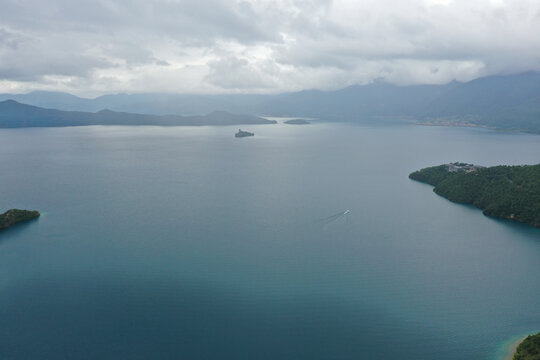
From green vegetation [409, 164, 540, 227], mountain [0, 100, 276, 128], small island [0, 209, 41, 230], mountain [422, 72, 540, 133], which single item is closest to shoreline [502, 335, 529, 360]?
green vegetation [409, 164, 540, 227]

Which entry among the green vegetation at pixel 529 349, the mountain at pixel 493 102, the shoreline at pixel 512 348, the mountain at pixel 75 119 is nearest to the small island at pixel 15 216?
the shoreline at pixel 512 348

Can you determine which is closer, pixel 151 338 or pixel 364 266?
pixel 151 338

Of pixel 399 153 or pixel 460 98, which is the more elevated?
pixel 460 98

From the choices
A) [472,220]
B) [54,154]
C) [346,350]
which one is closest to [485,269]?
[472,220]

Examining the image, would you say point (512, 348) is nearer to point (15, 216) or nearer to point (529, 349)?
point (529, 349)

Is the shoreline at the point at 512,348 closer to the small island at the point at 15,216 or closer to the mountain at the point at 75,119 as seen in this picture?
the small island at the point at 15,216

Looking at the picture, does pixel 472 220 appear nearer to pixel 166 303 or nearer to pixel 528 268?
pixel 528 268

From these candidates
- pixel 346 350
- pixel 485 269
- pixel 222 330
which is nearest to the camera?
pixel 346 350
